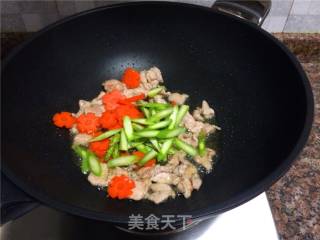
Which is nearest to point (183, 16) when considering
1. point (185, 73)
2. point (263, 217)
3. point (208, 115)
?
point (185, 73)

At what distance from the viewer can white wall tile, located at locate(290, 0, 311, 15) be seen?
3.79 feet

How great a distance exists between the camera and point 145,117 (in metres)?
1.07

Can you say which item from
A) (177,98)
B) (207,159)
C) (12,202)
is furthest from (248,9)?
(12,202)

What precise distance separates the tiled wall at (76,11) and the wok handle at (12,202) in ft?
2.08

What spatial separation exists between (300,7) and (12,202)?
40.0 inches

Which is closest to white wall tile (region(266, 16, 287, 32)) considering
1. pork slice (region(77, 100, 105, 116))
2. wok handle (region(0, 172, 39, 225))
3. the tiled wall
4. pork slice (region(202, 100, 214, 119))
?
the tiled wall

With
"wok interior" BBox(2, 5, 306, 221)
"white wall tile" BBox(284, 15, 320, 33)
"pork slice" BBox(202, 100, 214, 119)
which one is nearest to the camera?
"wok interior" BBox(2, 5, 306, 221)

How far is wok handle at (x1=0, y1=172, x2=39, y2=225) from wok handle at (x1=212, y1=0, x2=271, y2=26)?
0.71 m

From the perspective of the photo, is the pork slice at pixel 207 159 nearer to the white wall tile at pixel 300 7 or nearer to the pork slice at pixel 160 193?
the pork slice at pixel 160 193

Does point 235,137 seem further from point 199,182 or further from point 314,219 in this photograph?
point 314,219

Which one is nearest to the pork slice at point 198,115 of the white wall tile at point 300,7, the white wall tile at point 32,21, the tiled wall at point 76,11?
the tiled wall at point 76,11

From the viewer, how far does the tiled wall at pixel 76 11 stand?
1.12 meters

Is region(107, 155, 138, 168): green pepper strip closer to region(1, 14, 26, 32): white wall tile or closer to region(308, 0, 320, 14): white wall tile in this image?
region(1, 14, 26, 32): white wall tile

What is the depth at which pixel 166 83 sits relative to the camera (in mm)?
1162
